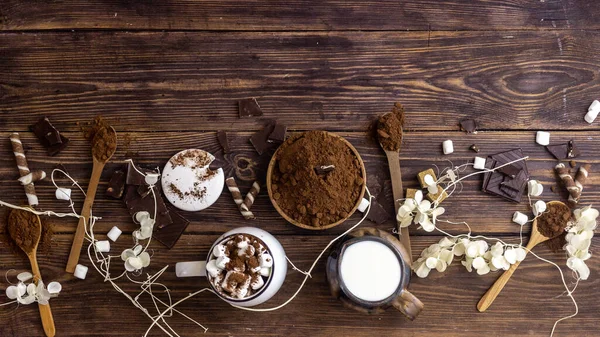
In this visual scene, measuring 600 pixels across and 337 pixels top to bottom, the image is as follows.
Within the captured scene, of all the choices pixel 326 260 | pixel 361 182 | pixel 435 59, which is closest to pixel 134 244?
pixel 326 260

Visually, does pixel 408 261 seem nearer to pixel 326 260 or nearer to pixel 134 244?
pixel 326 260

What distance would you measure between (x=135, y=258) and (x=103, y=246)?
11cm

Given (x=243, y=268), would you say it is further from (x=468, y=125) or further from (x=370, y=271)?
(x=468, y=125)

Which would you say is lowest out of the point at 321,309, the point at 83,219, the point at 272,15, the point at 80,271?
the point at 321,309

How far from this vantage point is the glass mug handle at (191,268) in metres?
1.25

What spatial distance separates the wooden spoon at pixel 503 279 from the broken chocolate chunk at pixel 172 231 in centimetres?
83

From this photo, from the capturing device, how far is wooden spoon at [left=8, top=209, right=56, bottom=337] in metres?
1.34

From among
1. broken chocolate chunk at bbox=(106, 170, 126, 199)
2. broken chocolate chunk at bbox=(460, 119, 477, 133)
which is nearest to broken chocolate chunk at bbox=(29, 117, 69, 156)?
broken chocolate chunk at bbox=(106, 170, 126, 199)

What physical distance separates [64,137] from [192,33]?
46 centimetres

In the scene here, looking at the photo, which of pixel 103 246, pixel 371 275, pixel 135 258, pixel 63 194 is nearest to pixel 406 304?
pixel 371 275

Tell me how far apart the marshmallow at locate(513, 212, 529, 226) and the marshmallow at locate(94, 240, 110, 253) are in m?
1.11

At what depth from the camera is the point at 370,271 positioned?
116 cm

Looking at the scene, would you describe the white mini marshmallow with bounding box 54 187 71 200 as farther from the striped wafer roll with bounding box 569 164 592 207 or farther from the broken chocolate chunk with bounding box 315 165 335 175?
the striped wafer roll with bounding box 569 164 592 207

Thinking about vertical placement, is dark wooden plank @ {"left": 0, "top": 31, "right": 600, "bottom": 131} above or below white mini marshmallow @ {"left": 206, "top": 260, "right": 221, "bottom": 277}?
above
